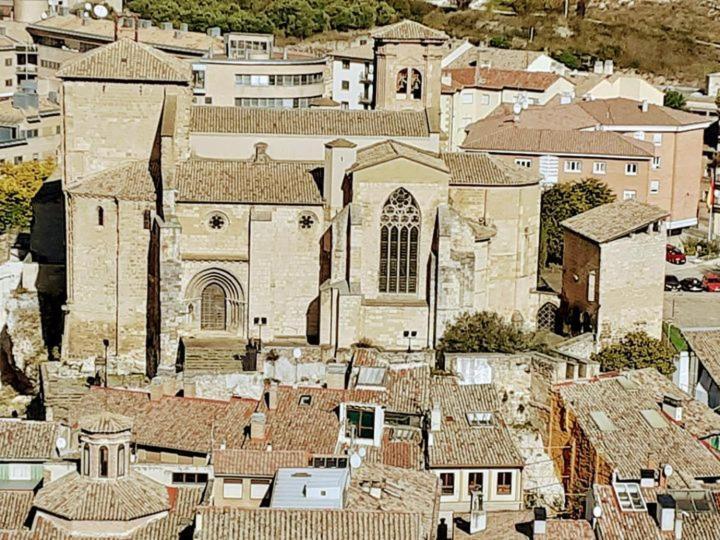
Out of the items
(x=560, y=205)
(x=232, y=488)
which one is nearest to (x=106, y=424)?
(x=232, y=488)

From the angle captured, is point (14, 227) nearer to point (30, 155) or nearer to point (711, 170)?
point (30, 155)

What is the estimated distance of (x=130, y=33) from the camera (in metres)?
90.6

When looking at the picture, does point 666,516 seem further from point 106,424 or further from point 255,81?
point 255,81

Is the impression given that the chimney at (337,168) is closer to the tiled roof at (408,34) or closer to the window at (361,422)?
the tiled roof at (408,34)

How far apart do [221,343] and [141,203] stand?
4.87m

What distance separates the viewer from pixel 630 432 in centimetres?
4300

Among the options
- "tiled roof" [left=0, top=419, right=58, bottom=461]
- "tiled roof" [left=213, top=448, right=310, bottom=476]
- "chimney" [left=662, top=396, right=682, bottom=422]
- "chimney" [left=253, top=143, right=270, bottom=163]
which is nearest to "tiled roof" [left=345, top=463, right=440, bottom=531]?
"tiled roof" [left=213, top=448, right=310, bottom=476]

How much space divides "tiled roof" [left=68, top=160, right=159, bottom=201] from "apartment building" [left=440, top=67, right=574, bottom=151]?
33.7m

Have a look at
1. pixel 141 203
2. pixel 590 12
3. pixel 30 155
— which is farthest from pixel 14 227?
pixel 590 12

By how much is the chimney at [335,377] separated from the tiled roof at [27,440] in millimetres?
7744

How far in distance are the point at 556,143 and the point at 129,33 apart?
93.9ft

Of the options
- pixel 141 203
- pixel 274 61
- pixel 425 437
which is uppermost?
pixel 274 61

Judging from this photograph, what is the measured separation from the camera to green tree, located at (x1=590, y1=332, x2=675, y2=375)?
1996 inches

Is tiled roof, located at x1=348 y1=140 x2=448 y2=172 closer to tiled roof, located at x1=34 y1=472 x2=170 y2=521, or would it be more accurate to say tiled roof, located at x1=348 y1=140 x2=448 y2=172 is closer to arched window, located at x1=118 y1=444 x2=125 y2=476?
arched window, located at x1=118 y1=444 x2=125 y2=476
